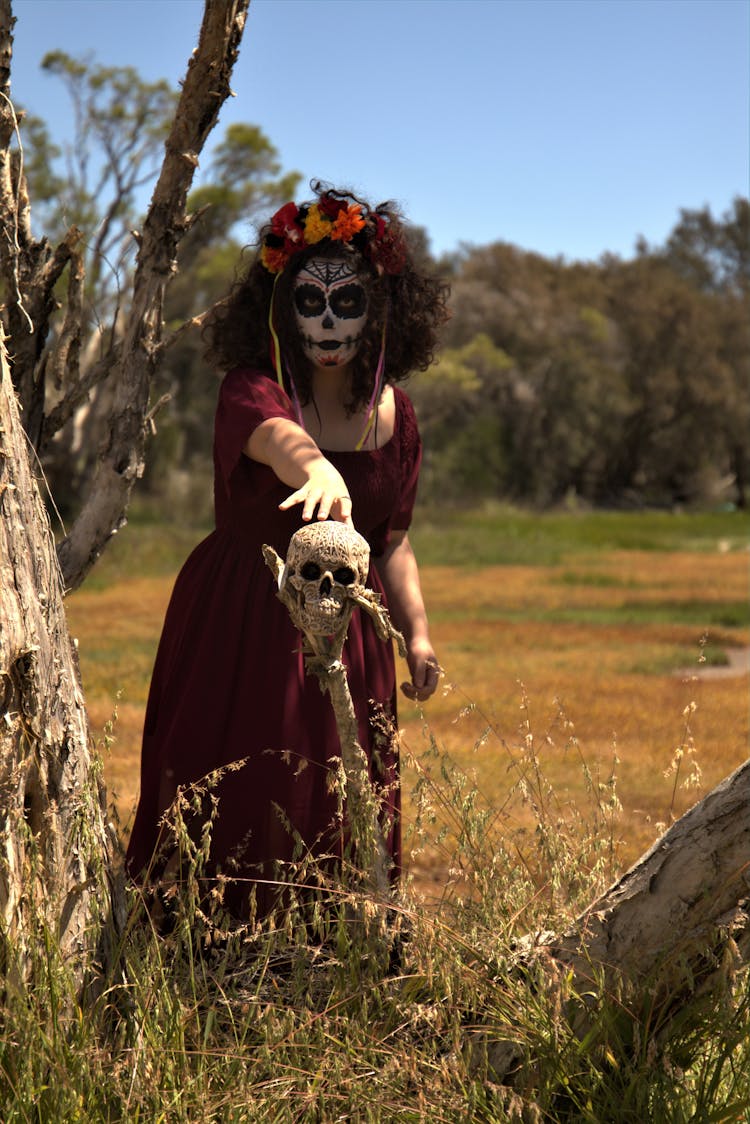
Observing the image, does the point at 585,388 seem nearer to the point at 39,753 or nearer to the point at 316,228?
the point at 316,228

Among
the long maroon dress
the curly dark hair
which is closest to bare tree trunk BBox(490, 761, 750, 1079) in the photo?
the long maroon dress

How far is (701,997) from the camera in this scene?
215 cm

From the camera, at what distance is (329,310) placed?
2982 millimetres

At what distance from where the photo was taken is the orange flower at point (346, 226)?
2990mm

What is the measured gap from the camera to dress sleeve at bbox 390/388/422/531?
3.14 metres

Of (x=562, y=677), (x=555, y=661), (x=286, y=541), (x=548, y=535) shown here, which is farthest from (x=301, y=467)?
(x=548, y=535)

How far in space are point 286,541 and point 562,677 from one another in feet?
18.6

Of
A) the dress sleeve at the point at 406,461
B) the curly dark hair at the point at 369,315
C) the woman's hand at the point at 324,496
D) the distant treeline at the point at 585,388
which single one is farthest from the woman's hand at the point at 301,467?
the distant treeline at the point at 585,388

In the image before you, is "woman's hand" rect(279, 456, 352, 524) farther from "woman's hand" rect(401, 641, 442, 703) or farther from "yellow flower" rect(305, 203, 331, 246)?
"yellow flower" rect(305, 203, 331, 246)

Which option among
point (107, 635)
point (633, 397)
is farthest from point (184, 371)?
point (107, 635)

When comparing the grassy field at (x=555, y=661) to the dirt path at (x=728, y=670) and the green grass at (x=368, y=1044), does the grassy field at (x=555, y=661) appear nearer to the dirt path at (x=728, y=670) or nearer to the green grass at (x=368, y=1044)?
the dirt path at (x=728, y=670)

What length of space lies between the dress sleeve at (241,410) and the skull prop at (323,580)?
0.59m

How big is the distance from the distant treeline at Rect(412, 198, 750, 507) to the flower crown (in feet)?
82.2

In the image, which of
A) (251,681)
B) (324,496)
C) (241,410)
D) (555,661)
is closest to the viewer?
(324,496)
